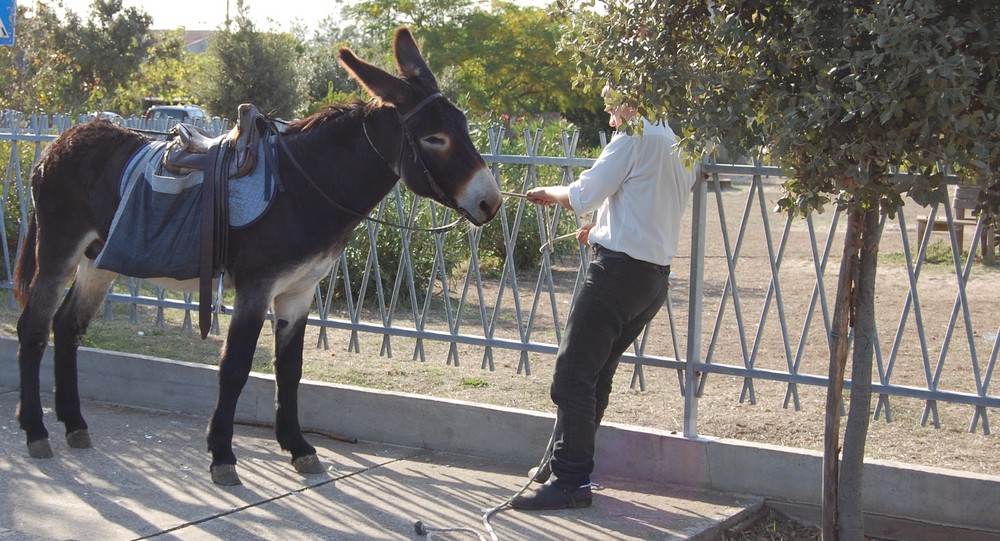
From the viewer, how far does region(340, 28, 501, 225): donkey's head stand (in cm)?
479

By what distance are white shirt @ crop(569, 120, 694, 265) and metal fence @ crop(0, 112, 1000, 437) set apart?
1.57ft

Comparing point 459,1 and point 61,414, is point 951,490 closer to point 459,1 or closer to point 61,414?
point 61,414

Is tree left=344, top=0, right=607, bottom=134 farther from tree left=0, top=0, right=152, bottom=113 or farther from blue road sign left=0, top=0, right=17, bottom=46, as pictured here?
blue road sign left=0, top=0, right=17, bottom=46

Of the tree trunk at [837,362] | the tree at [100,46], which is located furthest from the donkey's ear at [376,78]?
the tree at [100,46]

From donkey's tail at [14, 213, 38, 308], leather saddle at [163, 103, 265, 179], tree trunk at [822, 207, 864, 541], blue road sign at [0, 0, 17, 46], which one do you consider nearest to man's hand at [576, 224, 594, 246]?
tree trunk at [822, 207, 864, 541]

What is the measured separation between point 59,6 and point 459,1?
1368 cm

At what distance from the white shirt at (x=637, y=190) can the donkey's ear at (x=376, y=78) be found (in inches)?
38.1

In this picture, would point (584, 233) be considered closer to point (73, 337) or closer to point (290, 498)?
point (290, 498)

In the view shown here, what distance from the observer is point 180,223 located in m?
5.30

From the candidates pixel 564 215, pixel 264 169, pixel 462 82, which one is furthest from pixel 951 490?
pixel 462 82

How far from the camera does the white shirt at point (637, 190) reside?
4625 millimetres

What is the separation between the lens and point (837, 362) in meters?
4.17

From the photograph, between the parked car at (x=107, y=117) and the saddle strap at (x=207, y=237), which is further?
the parked car at (x=107, y=117)

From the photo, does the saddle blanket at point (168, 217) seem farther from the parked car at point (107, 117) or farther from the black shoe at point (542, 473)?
the black shoe at point (542, 473)
